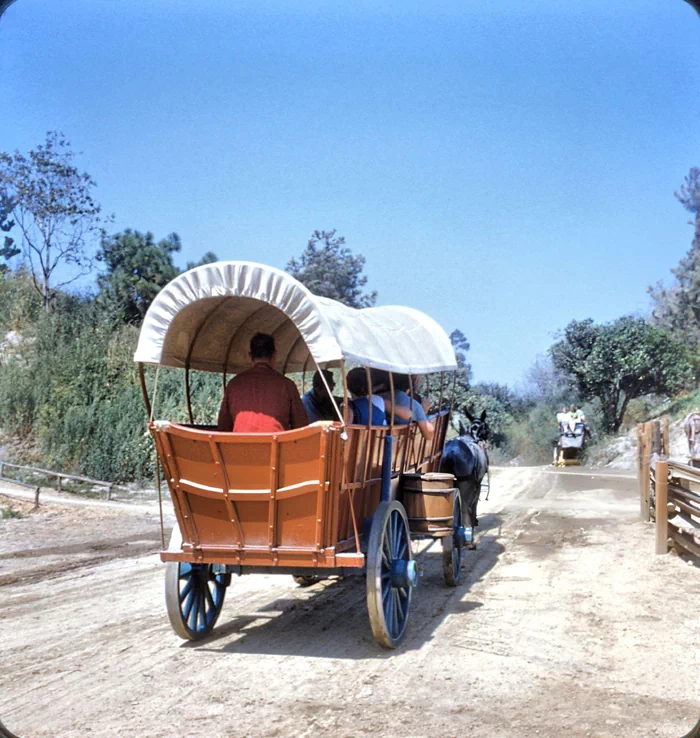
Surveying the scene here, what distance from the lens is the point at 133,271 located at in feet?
96.3

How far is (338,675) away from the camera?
5699mm

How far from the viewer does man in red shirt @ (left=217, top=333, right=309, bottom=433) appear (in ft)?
20.6

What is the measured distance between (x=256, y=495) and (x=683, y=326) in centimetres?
3183

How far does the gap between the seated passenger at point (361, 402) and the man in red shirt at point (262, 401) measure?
1.60 ft

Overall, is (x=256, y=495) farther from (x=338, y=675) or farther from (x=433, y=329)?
(x=433, y=329)

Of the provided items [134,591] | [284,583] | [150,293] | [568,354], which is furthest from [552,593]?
[568,354]

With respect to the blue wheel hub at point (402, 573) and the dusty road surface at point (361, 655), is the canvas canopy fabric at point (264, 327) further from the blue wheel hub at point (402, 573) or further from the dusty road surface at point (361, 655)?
the dusty road surface at point (361, 655)

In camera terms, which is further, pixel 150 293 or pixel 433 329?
pixel 150 293

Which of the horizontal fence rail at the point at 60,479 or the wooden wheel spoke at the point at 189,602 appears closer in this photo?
the wooden wheel spoke at the point at 189,602

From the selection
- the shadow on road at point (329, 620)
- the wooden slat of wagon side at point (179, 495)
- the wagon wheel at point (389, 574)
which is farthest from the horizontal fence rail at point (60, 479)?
the wagon wheel at point (389, 574)

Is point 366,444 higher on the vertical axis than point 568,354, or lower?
lower

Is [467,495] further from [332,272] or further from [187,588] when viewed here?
[332,272]

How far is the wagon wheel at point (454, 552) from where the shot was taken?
820 cm

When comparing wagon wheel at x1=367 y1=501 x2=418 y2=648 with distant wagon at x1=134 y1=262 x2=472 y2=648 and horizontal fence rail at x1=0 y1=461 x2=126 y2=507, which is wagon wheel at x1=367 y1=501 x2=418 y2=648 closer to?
distant wagon at x1=134 y1=262 x2=472 y2=648
